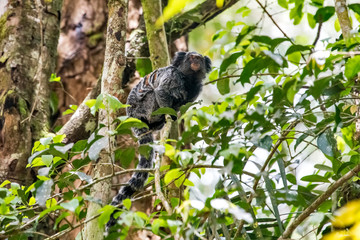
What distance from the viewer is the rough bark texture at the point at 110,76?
3012 mm

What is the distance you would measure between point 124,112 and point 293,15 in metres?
2.60

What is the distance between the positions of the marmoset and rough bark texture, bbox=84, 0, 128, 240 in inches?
42.7

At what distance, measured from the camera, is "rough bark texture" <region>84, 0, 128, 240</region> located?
3.01 metres

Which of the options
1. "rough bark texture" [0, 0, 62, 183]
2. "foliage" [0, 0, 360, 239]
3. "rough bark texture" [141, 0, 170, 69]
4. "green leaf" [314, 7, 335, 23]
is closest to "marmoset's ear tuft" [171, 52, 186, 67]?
"rough bark texture" [141, 0, 170, 69]

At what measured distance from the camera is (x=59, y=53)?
6.52 m

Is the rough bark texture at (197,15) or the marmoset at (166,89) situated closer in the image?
the marmoset at (166,89)

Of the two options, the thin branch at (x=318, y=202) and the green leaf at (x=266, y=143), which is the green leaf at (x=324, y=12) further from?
the thin branch at (x=318, y=202)

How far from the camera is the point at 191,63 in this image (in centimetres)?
511

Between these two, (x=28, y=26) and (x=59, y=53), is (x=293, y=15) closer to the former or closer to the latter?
(x=28, y=26)

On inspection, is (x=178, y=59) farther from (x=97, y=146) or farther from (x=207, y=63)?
(x=97, y=146)

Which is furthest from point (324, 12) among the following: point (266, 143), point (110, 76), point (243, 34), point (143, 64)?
point (143, 64)

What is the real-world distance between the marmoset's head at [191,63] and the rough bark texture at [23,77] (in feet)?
4.98

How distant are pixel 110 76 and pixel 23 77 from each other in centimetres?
163

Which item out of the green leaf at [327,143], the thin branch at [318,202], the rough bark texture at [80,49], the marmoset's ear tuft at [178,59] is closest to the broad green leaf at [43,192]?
the thin branch at [318,202]
